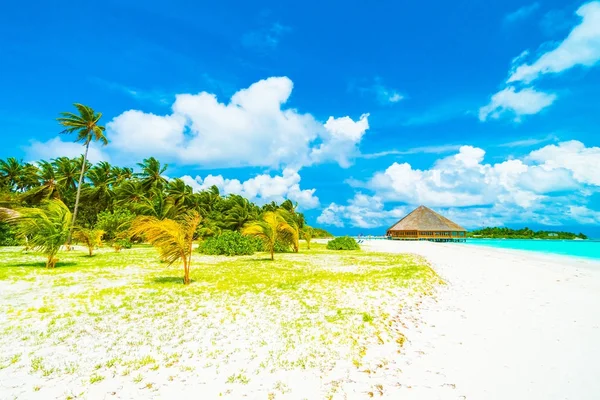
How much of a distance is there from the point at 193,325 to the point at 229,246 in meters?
16.7

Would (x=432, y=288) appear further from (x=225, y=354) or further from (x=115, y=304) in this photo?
(x=115, y=304)

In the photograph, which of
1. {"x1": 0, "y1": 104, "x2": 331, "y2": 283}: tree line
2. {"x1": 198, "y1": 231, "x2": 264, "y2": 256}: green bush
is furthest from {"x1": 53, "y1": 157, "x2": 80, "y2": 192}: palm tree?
{"x1": 198, "y1": 231, "x2": 264, "y2": 256}: green bush

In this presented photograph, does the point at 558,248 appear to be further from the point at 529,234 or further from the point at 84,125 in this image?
the point at 84,125

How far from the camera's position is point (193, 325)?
22.9 feet

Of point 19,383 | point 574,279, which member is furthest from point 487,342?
point 574,279

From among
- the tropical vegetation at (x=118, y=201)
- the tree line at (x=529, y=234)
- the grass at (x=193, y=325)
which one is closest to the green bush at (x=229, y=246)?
the tropical vegetation at (x=118, y=201)

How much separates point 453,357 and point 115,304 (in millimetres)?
8121

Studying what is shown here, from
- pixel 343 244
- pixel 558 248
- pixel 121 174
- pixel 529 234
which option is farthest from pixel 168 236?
pixel 529 234

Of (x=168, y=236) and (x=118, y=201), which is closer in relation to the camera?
(x=168, y=236)

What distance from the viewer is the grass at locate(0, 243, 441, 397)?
16.6ft

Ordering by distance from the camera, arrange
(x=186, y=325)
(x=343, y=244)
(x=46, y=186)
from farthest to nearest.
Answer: (x=46, y=186)
(x=343, y=244)
(x=186, y=325)

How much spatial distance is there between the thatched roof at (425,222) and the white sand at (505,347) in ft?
155

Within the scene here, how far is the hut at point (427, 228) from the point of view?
56219 mm

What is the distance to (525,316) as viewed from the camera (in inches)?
318
